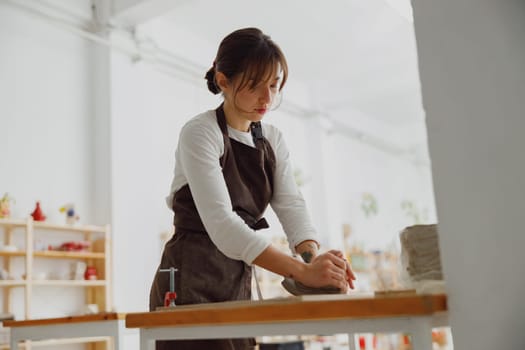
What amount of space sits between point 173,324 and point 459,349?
537mm

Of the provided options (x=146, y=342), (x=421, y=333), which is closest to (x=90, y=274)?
(x=146, y=342)

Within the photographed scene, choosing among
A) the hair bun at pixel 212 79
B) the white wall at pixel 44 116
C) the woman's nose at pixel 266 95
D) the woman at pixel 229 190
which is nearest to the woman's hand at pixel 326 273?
the woman at pixel 229 190

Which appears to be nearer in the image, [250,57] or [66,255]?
[250,57]

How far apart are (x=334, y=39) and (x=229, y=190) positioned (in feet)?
17.4

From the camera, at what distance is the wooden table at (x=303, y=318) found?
820 millimetres

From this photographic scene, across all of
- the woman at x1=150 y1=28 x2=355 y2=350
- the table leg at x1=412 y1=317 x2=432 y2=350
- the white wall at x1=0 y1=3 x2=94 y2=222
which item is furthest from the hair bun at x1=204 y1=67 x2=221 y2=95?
the white wall at x1=0 y1=3 x2=94 y2=222

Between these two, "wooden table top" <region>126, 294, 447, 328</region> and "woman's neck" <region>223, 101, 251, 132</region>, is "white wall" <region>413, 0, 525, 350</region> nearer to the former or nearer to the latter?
"wooden table top" <region>126, 294, 447, 328</region>

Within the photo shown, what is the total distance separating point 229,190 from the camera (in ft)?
4.98

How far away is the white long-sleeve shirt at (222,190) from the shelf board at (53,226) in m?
2.98

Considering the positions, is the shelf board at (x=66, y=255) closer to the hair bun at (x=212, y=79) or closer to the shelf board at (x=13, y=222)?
the shelf board at (x=13, y=222)

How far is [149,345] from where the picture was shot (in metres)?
1.17

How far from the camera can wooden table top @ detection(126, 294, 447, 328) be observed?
2.67 ft

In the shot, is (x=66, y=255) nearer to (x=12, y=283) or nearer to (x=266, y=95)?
(x=12, y=283)

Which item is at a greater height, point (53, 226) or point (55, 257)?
point (53, 226)
